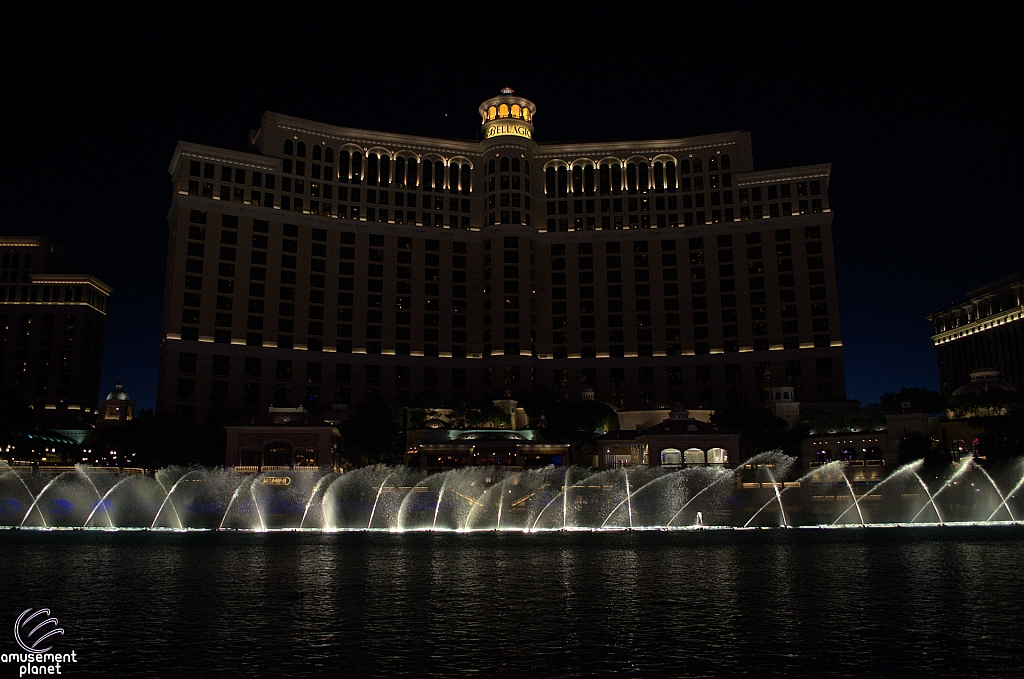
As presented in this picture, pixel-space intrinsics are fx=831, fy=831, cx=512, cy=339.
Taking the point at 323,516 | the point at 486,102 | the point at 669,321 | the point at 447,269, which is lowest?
the point at 323,516

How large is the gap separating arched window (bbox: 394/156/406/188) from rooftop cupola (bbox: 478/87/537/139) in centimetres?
1629

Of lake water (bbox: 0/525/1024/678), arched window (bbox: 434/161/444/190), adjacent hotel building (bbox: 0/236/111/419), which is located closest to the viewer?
lake water (bbox: 0/525/1024/678)

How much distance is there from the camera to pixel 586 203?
6122 inches

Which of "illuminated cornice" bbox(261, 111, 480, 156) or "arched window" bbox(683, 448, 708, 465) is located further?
"illuminated cornice" bbox(261, 111, 480, 156)

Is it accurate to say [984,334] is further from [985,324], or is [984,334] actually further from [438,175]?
[438,175]

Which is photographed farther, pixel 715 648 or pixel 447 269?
pixel 447 269

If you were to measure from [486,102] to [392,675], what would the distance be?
149 m

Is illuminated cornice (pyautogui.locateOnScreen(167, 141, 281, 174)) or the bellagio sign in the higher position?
the bellagio sign

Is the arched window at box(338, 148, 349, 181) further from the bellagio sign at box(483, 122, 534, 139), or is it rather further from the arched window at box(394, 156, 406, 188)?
the bellagio sign at box(483, 122, 534, 139)

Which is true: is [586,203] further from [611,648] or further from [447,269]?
[611,648]

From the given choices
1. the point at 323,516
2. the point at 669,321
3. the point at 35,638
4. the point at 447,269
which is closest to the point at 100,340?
the point at 447,269

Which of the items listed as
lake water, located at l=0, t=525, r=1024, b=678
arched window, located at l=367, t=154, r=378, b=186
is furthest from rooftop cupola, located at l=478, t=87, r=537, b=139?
lake water, located at l=0, t=525, r=1024, b=678

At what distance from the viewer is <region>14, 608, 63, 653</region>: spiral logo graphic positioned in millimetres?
17703

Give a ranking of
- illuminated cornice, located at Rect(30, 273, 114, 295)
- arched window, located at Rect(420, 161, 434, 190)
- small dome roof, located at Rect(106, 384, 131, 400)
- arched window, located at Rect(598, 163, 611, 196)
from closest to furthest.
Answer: small dome roof, located at Rect(106, 384, 131, 400) < arched window, located at Rect(420, 161, 434, 190) < arched window, located at Rect(598, 163, 611, 196) < illuminated cornice, located at Rect(30, 273, 114, 295)
